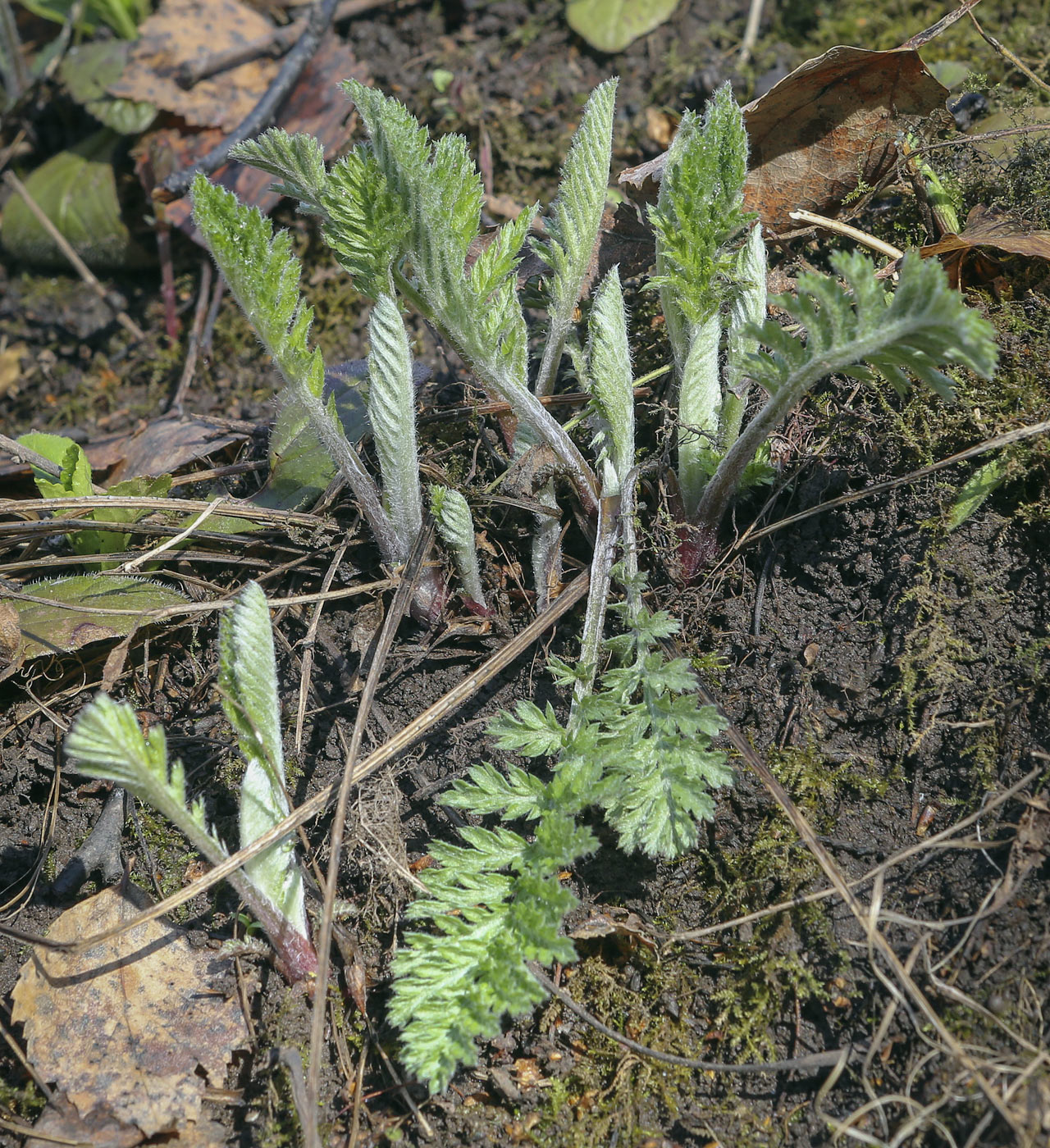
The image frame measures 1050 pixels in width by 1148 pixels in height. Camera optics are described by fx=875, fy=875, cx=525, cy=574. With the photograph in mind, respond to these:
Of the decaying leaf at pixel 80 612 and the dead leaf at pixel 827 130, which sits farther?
the dead leaf at pixel 827 130

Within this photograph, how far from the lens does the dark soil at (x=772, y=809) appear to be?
74.8 inches

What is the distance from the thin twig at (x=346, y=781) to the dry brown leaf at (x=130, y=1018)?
27 cm

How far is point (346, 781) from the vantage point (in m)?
2.11

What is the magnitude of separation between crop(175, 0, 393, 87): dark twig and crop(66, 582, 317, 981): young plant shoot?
3212mm

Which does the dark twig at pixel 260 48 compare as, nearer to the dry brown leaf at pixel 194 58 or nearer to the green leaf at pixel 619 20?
the dry brown leaf at pixel 194 58

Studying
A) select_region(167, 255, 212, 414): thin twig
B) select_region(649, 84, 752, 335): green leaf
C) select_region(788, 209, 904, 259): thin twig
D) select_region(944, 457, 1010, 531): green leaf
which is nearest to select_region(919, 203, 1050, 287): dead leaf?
select_region(788, 209, 904, 259): thin twig

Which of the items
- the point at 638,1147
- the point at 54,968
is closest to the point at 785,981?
the point at 638,1147

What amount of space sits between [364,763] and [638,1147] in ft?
3.45

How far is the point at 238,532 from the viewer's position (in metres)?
2.64

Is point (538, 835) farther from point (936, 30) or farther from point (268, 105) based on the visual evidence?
point (268, 105)

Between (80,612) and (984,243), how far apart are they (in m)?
A: 2.77

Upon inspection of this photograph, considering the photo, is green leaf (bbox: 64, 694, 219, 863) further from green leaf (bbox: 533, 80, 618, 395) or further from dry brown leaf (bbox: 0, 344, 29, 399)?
Result: dry brown leaf (bbox: 0, 344, 29, 399)

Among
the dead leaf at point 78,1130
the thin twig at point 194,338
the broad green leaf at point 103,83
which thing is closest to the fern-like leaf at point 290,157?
the thin twig at point 194,338

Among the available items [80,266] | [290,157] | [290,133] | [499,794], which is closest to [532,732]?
[499,794]
